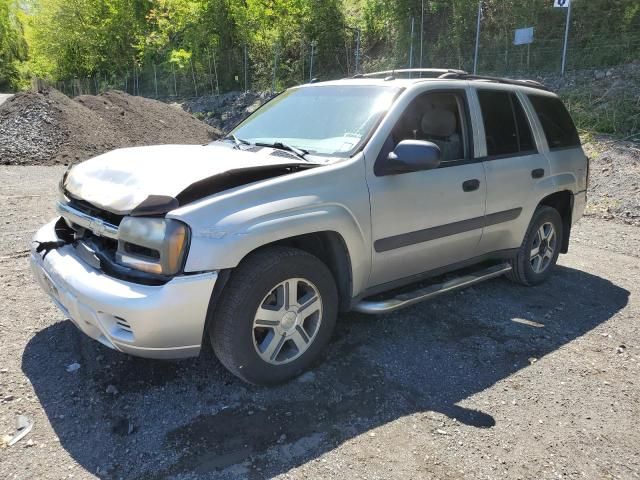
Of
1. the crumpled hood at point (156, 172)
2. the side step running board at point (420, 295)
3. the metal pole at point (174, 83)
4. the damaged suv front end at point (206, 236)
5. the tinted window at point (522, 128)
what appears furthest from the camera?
the metal pole at point (174, 83)

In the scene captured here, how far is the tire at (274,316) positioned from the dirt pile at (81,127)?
1132cm

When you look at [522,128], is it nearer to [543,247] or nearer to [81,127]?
[543,247]

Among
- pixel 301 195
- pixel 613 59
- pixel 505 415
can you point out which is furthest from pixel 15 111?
pixel 613 59

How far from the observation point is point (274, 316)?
10.3 feet

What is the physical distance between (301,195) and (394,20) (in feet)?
67.3

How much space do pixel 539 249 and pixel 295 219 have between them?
312 cm

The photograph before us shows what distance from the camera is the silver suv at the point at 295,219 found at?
2.82 metres

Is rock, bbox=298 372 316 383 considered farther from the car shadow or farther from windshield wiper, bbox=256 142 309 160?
windshield wiper, bbox=256 142 309 160

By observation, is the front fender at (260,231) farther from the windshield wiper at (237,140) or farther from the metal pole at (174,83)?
the metal pole at (174,83)

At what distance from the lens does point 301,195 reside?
316 cm

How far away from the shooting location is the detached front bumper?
8.95ft

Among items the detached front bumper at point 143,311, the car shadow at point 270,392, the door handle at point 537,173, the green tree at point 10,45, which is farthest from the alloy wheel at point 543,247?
the green tree at point 10,45

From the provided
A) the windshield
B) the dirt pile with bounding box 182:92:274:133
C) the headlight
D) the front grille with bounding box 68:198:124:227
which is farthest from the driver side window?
the dirt pile with bounding box 182:92:274:133

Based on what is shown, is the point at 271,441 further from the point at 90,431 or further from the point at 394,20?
the point at 394,20
